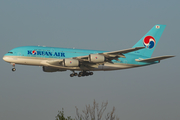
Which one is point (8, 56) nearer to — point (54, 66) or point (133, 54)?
point (54, 66)

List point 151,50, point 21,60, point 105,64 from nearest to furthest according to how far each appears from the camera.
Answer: point 21,60
point 105,64
point 151,50

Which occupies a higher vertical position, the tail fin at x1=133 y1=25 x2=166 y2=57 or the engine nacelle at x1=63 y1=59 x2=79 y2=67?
the tail fin at x1=133 y1=25 x2=166 y2=57

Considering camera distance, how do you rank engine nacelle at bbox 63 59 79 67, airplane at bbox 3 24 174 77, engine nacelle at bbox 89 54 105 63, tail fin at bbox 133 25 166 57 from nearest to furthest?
engine nacelle at bbox 89 54 105 63, engine nacelle at bbox 63 59 79 67, airplane at bbox 3 24 174 77, tail fin at bbox 133 25 166 57

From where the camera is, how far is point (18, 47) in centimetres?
5575

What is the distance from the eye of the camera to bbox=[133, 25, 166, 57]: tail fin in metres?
63.6

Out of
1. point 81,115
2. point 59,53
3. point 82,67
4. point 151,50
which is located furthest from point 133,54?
point 81,115

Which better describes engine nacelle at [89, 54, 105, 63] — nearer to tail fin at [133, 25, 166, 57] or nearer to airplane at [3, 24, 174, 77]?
airplane at [3, 24, 174, 77]

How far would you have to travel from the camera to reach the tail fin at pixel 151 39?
6361cm

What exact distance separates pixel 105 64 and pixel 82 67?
413cm

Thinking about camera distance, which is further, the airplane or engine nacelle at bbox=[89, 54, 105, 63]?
the airplane

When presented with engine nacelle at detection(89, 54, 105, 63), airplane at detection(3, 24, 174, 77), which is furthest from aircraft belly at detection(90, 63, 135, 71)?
engine nacelle at detection(89, 54, 105, 63)

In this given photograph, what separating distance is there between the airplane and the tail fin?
275cm

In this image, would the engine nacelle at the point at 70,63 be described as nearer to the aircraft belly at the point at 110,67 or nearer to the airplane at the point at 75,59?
the airplane at the point at 75,59

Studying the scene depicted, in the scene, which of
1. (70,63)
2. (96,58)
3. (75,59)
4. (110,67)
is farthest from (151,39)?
(70,63)
